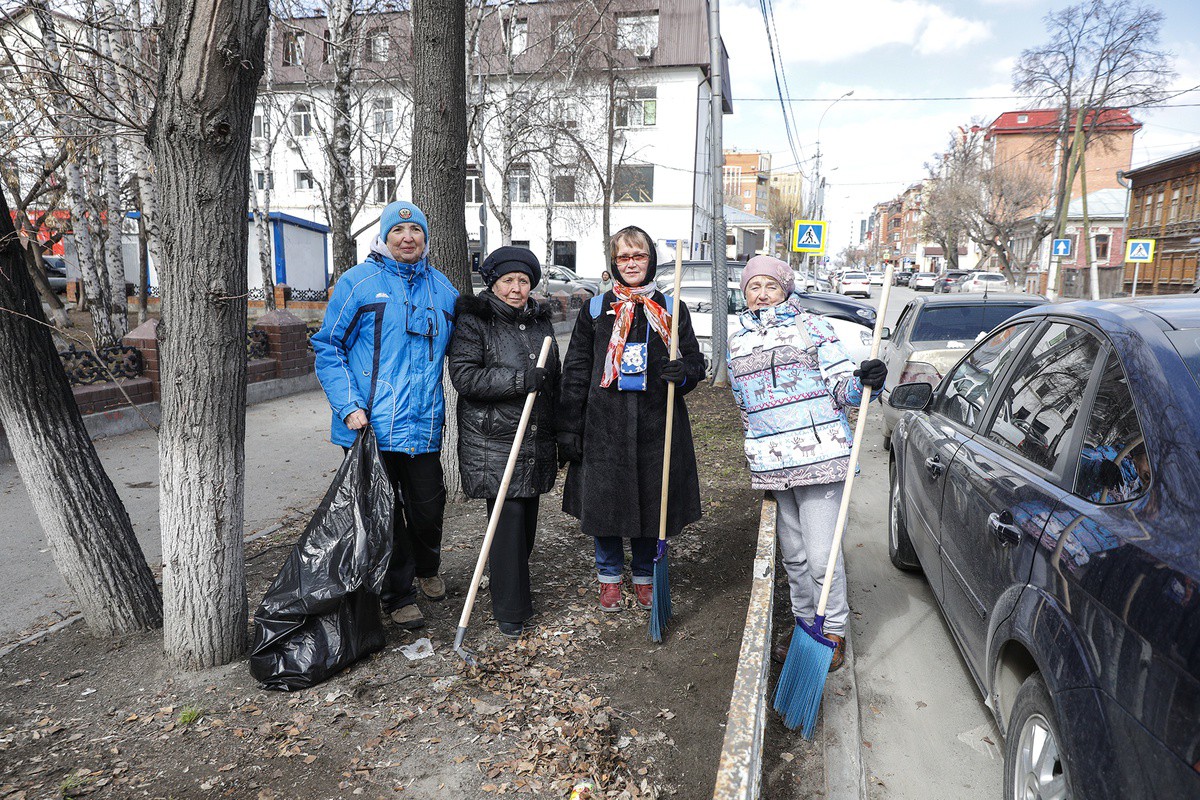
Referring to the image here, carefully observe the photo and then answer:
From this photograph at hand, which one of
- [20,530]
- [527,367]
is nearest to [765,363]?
[527,367]


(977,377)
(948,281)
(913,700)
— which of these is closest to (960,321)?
(977,377)

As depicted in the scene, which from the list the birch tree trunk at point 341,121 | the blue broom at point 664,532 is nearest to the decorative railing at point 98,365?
the birch tree trunk at point 341,121

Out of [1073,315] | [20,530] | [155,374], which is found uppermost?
[1073,315]

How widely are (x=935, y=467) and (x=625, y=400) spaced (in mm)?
1539

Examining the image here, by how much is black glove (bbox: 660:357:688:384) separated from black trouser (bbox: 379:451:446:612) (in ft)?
3.94

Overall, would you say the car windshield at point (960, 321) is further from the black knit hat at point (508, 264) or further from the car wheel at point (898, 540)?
the black knit hat at point (508, 264)

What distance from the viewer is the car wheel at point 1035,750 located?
2.00 meters

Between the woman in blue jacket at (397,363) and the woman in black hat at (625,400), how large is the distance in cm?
66

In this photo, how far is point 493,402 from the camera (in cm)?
361

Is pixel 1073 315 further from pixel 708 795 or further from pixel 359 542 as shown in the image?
pixel 359 542

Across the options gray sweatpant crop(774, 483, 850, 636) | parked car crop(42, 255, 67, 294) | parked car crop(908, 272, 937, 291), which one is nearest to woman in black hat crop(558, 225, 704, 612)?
gray sweatpant crop(774, 483, 850, 636)

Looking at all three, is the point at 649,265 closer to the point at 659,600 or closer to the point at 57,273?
the point at 659,600

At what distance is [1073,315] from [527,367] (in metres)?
2.30

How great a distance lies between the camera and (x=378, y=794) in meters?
2.60
